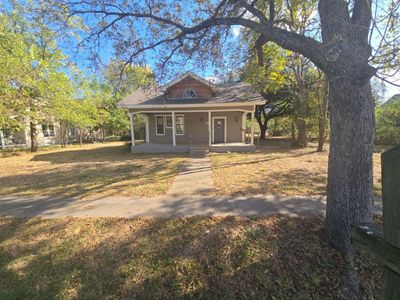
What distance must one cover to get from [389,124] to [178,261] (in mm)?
22618

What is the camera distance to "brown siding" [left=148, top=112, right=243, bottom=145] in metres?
16.0

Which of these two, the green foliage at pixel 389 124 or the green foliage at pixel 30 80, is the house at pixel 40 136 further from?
the green foliage at pixel 389 124

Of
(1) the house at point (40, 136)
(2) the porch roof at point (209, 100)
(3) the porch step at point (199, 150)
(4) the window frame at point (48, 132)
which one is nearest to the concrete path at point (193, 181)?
(3) the porch step at point (199, 150)

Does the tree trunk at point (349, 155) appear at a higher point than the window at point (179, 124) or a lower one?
lower

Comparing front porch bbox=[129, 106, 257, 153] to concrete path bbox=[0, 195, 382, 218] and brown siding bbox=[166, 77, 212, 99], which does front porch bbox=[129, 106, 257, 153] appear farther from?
concrete path bbox=[0, 195, 382, 218]

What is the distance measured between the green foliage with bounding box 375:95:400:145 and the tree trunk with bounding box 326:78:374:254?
2002 cm

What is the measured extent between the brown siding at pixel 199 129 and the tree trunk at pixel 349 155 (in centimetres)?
1296

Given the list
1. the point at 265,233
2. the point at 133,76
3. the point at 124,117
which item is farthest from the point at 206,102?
the point at 124,117

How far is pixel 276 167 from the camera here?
28.7 ft

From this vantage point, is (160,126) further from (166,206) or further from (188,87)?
(166,206)

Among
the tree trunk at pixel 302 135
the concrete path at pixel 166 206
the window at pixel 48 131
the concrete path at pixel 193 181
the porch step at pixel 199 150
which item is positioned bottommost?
the concrete path at pixel 166 206

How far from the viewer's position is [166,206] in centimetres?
480

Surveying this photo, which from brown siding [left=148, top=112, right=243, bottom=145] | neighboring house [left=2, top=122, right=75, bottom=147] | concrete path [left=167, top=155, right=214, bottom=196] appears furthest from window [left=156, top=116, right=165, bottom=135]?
neighboring house [left=2, top=122, right=75, bottom=147]

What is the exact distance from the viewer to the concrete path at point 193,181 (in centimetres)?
580
